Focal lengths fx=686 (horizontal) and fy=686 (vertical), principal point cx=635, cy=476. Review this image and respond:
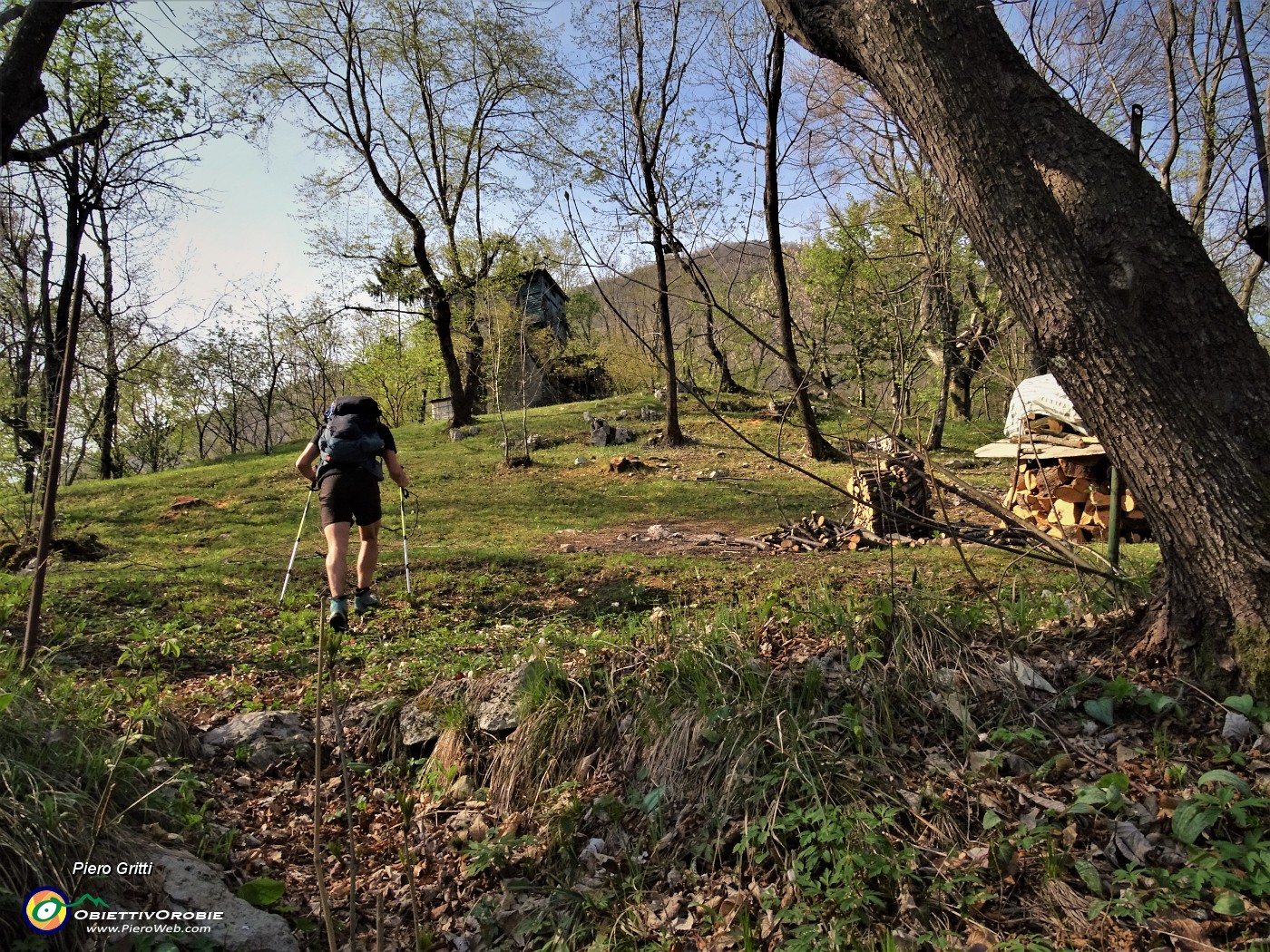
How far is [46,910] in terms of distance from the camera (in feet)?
6.19

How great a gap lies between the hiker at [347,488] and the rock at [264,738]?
132 centimetres

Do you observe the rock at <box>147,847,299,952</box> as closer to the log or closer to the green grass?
the green grass

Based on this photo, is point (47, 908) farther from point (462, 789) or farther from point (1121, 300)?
point (1121, 300)

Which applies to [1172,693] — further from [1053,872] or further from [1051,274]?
[1051,274]

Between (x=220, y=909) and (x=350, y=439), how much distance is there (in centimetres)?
352

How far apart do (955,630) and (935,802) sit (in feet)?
3.35

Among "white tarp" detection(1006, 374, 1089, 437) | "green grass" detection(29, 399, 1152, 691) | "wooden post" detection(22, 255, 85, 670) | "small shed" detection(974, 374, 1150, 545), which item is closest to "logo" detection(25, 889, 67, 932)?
"wooden post" detection(22, 255, 85, 670)

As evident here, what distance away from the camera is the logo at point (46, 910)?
73.0 inches

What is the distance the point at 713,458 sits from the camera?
1592 centimetres

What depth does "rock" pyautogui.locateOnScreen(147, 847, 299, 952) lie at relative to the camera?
2084 millimetres

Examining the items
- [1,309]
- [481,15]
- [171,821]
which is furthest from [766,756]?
[1,309]

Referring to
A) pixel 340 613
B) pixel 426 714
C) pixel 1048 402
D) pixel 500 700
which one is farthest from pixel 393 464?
pixel 1048 402

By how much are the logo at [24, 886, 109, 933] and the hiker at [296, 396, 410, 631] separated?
3.02 metres

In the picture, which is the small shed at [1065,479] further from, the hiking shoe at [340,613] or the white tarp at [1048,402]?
the hiking shoe at [340,613]
